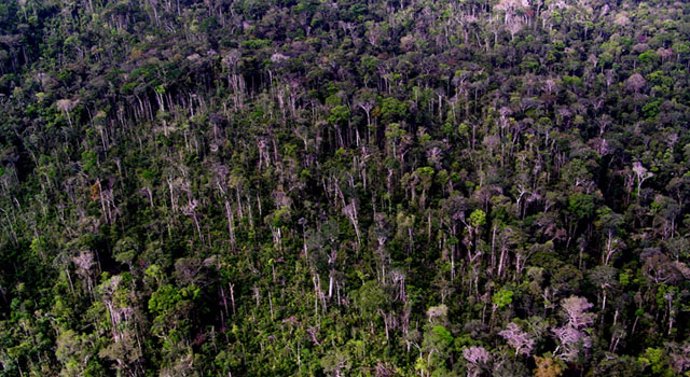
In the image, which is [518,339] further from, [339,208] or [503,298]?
[339,208]

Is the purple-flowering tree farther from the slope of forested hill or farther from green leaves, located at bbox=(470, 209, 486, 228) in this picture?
green leaves, located at bbox=(470, 209, 486, 228)

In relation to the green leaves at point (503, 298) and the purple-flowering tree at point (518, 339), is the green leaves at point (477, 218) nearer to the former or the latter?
the green leaves at point (503, 298)

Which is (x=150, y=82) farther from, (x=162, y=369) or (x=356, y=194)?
(x=162, y=369)

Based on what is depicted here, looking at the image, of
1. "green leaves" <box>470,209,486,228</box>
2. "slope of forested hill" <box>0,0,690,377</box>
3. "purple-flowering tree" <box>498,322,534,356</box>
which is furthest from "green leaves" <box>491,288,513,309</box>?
"green leaves" <box>470,209,486,228</box>

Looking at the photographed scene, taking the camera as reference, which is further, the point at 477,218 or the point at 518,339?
the point at 477,218

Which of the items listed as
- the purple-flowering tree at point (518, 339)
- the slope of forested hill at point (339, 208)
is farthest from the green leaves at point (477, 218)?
the purple-flowering tree at point (518, 339)

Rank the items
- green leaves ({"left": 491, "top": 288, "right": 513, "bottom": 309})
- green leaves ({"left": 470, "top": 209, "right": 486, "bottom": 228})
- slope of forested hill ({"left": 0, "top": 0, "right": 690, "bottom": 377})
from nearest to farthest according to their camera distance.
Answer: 1. slope of forested hill ({"left": 0, "top": 0, "right": 690, "bottom": 377})
2. green leaves ({"left": 491, "top": 288, "right": 513, "bottom": 309})
3. green leaves ({"left": 470, "top": 209, "right": 486, "bottom": 228})

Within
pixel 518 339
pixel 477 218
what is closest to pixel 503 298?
pixel 518 339

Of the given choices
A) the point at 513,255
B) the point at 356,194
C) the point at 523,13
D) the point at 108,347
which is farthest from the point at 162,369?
the point at 523,13
